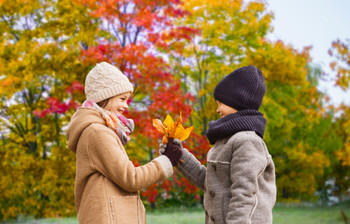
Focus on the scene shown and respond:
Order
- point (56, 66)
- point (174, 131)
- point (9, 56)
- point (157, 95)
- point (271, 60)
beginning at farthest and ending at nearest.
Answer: point (271, 60)
point (9, 56)
point (56, 66)
point (157, 95)
point (174, 131)

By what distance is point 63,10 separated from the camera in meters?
13.1

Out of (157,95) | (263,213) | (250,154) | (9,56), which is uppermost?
(9,56)

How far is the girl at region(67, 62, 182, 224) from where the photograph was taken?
2.49 m

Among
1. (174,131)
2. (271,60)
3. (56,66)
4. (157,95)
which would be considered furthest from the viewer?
(271,60)

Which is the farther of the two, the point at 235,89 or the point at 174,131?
the point at 174,131

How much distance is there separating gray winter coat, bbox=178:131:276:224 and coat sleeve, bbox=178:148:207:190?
0.33m

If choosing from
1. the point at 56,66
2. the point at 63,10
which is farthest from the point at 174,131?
the point at 63,10

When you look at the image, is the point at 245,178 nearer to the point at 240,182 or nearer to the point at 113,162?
the point at 240,182

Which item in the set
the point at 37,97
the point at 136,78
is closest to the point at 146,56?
the point at 136,78

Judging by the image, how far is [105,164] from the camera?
2.49m

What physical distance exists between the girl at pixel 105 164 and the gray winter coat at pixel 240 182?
1.13 ft

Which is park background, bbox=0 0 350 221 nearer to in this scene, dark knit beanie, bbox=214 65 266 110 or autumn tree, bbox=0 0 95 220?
autumn tree, bbox=0 0 95 220

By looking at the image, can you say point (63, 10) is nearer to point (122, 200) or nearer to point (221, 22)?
point (221, 22)

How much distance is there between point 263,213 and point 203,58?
49.2 feet
